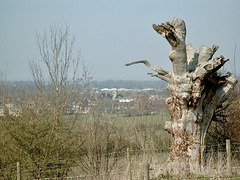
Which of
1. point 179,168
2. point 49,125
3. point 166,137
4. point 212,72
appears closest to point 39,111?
point 49,125

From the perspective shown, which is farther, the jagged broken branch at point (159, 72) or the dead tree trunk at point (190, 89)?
the jagged broken branch at point (159, 72)

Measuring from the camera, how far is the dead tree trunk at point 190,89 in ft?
35.4

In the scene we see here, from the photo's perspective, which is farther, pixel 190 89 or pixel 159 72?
pixel 159 72

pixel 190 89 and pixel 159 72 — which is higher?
pixel 159 72

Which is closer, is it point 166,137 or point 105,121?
point 105,121

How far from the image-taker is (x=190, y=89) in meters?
10.9

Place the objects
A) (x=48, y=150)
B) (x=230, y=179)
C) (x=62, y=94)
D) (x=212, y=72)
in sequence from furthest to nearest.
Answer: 1. (x=62, y=94)
2. (x=212, y=72)
3. (x=48, y=150)
4. (x=230, y=179)

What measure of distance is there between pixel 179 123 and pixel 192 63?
1.95 meters

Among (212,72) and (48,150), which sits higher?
(212,72)

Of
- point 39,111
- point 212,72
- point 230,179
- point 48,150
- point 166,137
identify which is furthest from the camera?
point 166,137

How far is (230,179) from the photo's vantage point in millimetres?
9539

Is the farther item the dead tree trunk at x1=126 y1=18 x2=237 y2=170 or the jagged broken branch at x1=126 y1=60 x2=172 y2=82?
the jagged broken branch at x1=126 y1=60 x2=172 y2=82

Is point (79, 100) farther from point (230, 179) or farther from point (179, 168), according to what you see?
point (230, 179)

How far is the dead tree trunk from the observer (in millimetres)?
10781
